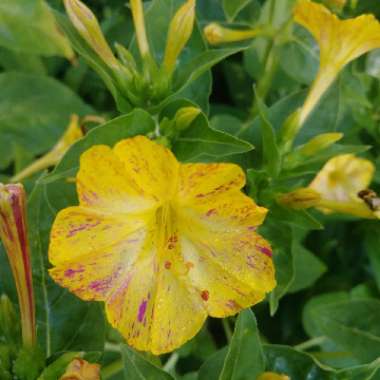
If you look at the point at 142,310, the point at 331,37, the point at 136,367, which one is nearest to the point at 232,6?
the point at 331,37

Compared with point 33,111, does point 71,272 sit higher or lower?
higher

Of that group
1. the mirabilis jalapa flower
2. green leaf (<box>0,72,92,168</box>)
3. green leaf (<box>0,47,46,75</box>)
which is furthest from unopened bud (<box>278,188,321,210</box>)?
green leaf (<box>0,47,46,75</box>)

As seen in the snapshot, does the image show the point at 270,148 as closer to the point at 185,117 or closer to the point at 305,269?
the point at 185,117

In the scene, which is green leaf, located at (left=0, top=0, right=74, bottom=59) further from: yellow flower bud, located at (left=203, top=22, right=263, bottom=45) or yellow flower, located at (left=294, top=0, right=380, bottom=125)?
yellow flower, located at (left=294, top=0, right=380, bottom=125)

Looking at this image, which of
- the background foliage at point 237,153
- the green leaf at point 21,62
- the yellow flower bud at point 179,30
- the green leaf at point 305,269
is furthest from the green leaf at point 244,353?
the green leaf at point 21,62

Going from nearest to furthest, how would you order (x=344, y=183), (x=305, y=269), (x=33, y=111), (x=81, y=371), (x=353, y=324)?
(x=81, y=371)
(x=344, y=183)
(x=353, y=324)
(x=305, y=269)
(x=33, y=111)

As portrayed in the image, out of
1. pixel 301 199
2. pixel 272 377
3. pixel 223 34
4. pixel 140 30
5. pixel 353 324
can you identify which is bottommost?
pixel 353 324

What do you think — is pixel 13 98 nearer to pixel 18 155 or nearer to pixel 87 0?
pixel 18 155
